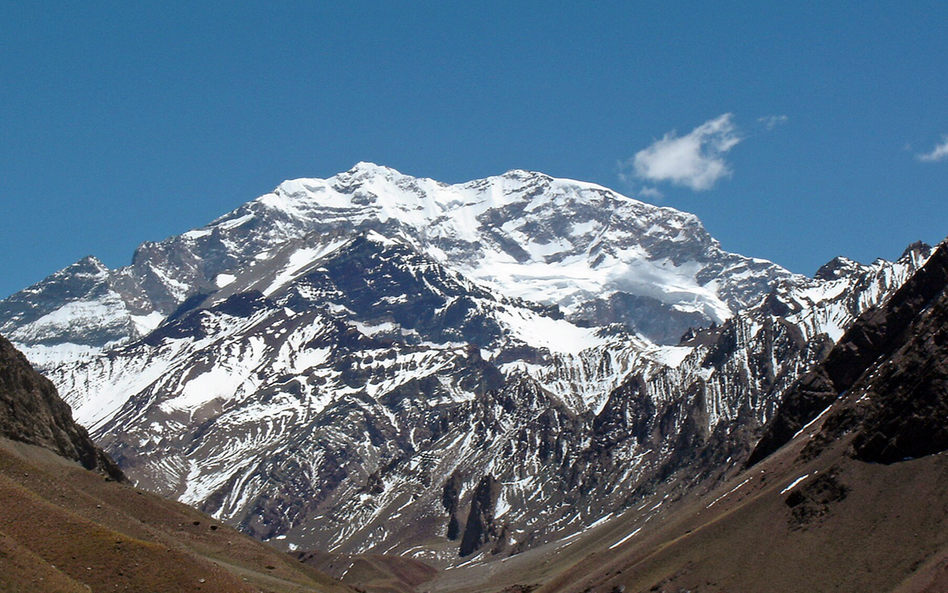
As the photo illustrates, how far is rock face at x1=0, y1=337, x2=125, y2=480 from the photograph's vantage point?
573 ft

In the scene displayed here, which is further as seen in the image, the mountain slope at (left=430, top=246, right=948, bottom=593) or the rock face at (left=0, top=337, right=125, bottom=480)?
the rock face at (left=0, top=337, right=125, bottom=480)

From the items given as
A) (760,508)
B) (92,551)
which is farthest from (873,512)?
(92,551)

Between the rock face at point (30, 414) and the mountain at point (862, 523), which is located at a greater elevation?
the rock face at point (30, 414)

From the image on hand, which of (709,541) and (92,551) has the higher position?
(92,551)

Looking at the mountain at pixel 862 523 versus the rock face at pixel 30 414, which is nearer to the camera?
the mountain at pixel 862 523

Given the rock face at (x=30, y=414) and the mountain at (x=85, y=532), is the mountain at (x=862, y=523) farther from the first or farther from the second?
the rock face at (x=30, y=414)

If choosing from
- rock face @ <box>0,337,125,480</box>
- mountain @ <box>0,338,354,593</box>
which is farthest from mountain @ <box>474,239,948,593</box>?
rock face @ <box>0,337,125,480</box>

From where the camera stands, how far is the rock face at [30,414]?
174625 millimetres

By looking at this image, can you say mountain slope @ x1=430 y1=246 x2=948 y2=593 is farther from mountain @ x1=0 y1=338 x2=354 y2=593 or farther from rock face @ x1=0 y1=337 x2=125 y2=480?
rock face @ x1=0 y1=337 x2=125 y2=480

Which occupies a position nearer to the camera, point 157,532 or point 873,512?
point 157,532

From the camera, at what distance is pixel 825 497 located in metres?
182

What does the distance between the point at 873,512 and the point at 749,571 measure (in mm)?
20249

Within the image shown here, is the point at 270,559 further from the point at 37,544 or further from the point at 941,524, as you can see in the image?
the point at 941,524

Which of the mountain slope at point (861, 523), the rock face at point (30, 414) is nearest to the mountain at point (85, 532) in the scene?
the rock face at point (30, 414)
